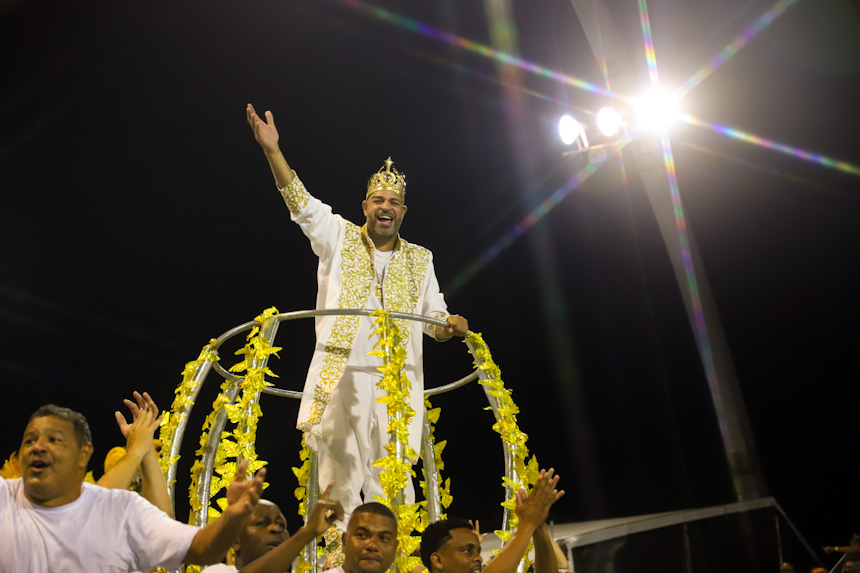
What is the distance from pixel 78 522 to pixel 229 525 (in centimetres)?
41

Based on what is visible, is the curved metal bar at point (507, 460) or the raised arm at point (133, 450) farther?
Result: the curved metal bar at point (507, 460)

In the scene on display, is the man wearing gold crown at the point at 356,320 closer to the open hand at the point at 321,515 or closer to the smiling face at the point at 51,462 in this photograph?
the open hand at the point at 321,515

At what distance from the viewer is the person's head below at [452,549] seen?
2.76 m

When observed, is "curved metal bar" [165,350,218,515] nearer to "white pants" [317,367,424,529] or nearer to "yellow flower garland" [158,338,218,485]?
"yellow flower garland" [158,338,218,485]

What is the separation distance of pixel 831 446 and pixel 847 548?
2.99ft

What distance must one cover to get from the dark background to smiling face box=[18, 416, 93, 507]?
3698 mm

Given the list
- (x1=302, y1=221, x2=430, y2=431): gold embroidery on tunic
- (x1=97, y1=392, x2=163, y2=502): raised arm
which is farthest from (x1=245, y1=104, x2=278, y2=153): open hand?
(x1=97, y1=392, x2=163, y2=502): raised arm

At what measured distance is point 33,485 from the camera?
6.30ft

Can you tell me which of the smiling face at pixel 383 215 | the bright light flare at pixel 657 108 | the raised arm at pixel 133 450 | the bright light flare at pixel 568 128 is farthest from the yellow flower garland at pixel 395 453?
the bright light flare at pixel 657 108

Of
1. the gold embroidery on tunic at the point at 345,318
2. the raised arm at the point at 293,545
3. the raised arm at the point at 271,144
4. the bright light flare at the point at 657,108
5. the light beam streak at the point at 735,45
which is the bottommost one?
the raised arm at the point at 293,545

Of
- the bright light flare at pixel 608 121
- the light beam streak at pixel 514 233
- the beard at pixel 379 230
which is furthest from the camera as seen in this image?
the light beam streak at pixel 514 233

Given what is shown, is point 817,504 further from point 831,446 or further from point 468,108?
point 468,108

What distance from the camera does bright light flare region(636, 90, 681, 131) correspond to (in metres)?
6.36

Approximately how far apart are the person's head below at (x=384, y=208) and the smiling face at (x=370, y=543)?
1.67 metres
